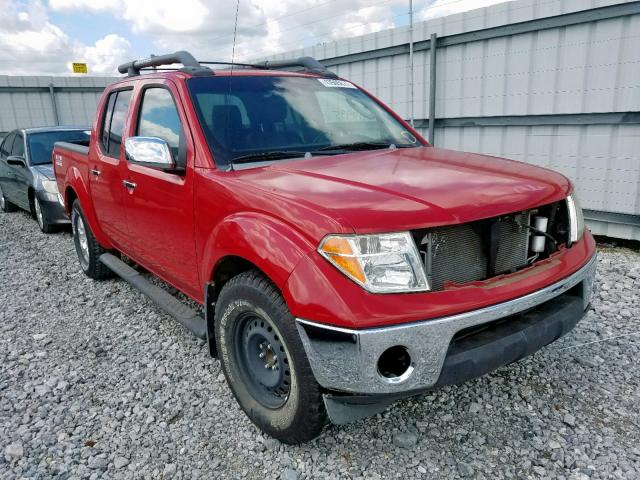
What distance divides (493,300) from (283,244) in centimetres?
91

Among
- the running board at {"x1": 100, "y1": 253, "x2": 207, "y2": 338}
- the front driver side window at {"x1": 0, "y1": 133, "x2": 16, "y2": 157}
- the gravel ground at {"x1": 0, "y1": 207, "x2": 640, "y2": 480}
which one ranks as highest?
the front driver side window at {"x1": 0, "y1": 133, "x2": 16, "y2": 157}

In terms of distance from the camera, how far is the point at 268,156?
9.39ft

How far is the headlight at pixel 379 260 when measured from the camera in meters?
1.94

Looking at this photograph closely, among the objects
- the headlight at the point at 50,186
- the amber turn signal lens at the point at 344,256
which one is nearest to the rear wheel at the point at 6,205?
the headlight at the point at 50,186

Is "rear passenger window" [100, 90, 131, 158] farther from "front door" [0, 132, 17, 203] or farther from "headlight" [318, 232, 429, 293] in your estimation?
"front door" [0, 132, 17, 203]

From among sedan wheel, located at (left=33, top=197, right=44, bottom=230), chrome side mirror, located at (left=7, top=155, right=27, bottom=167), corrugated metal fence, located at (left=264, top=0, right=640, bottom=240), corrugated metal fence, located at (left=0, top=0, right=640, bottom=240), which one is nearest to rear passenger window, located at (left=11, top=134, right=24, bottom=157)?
chrome side mirror, located at (left=7, top=155, right=27, bottom=167)

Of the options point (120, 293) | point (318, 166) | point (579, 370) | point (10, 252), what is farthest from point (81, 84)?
point (579, 370)

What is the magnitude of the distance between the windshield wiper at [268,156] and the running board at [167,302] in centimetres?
97

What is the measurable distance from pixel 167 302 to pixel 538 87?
522 cm

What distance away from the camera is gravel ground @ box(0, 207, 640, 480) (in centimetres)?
233

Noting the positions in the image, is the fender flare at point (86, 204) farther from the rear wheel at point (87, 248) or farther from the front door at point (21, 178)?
the front door at point (21, 178)

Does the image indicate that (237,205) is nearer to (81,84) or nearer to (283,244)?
(283,244)

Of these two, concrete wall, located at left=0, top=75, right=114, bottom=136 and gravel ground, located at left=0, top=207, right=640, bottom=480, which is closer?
gravel ground, located at left=0, top=207, right=640, bottom=480

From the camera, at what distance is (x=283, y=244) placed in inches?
82.6
